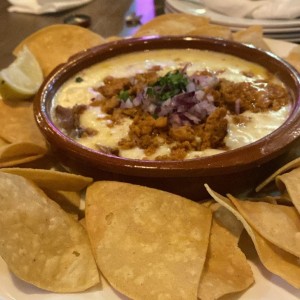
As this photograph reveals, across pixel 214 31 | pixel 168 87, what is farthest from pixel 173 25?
pixel 168 87

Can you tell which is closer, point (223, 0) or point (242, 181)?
point (242, 181)

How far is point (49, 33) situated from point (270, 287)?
1727mm

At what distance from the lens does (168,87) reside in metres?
1.98

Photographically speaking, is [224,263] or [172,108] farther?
[172,108]

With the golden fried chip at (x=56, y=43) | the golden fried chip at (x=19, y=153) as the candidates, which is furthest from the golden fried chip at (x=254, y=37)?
the golden fried chip at (x=19, y=153)

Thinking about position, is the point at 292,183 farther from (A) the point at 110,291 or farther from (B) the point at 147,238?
(A) the point at 110,291

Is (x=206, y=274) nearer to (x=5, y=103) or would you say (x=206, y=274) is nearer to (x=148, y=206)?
(x=148, y=206)

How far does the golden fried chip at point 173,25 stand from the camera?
103 inches

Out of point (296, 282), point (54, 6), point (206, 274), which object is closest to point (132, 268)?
point (206, 274)

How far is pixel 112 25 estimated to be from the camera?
336cm

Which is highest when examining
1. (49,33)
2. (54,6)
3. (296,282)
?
(296,282)

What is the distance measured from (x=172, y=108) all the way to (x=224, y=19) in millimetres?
1044

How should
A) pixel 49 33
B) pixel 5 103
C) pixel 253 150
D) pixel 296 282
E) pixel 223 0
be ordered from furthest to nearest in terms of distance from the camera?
pixel 223 0 < pixel 49 33 < pixel 5 103 < pixel 253 150 < pixel 296 282

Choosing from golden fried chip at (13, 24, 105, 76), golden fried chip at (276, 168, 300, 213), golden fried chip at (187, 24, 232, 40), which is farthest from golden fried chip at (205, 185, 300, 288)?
golden fried chip at (13, 24, 105, 76)
